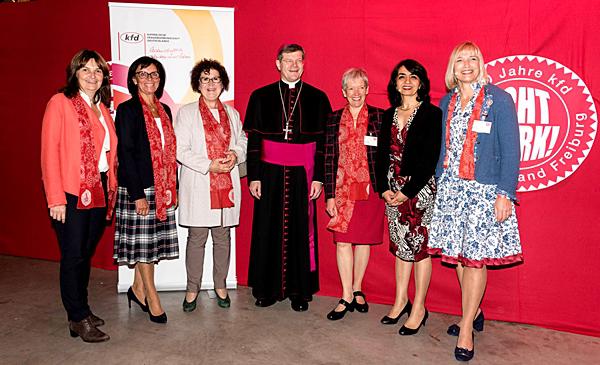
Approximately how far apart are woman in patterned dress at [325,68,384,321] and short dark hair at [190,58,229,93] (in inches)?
32.8

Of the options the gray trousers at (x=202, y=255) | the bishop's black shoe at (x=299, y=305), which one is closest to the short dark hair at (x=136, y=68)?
the gray trousers at (x=202, y=255)

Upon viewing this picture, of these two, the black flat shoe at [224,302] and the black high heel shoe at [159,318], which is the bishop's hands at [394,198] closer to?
the black flat shoe at [224,302]

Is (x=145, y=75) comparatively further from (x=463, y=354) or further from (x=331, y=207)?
(x=463, y=354)

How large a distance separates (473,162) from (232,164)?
165cm

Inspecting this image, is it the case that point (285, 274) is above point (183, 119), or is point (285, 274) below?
below

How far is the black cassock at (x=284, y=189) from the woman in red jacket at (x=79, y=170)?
1005mm

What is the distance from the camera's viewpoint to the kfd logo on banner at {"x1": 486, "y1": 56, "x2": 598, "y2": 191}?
334 centimetres

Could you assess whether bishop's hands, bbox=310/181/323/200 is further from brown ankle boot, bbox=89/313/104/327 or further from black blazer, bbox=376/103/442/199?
brown ankle boot, bbox=89/313/104/327

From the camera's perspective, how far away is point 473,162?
9.58ft

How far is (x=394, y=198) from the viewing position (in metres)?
3.26

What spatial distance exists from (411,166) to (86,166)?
1.92 metres

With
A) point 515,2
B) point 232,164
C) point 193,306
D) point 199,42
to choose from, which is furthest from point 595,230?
point 199,42

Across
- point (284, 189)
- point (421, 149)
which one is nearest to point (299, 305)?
point (284, 189)

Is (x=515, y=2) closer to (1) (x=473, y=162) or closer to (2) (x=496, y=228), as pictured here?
(1) (x=473, y=162)
